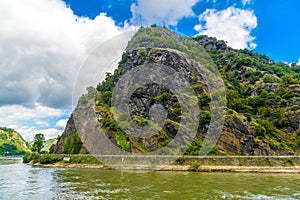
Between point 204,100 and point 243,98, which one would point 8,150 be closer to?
point 204,100

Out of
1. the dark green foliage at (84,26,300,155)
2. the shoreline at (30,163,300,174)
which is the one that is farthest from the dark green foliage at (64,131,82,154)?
the shoreline at (30,163,300,174)

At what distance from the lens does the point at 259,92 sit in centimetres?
8788

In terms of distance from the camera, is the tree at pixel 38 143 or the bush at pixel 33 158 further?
the tree at pixel 38 143

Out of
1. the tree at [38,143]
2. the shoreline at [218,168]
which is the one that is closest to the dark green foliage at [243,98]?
the shoreline at [218,168]

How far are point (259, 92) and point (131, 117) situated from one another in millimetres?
45812

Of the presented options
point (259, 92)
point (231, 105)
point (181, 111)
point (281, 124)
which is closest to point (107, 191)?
point (181, 111)

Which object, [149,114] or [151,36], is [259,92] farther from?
[151,36]

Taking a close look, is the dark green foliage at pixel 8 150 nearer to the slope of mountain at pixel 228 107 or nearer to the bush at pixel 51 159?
the slope of mountain at pixel 228 107

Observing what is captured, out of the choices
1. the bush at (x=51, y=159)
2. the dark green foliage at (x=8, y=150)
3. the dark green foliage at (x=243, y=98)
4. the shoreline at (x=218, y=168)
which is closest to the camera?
the shoreline at (x=218, y=168)

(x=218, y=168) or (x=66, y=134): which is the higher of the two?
(x=66, y=134)

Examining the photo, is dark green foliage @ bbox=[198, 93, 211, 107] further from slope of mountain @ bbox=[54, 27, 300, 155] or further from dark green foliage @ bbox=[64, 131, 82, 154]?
dark green foliage @ bbox=[64, 131, 82, 154]

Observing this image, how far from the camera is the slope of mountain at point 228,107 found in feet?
193

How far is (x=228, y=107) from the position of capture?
237ft

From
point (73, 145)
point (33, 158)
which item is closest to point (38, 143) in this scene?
point (33, 158)
